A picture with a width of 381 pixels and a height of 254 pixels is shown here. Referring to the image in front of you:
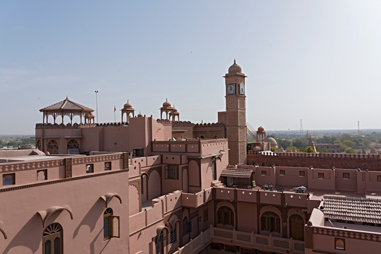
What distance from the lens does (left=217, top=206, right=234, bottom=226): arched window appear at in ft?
79.1

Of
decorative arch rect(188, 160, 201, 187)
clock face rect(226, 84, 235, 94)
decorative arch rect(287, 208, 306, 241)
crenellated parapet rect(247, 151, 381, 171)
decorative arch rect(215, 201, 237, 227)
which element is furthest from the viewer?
clock face rect(226, 84, 235, 94)

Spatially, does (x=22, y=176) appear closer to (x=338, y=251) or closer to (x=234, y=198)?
(x=338, y=251)

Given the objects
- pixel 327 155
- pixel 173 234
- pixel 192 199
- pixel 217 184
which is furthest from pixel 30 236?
pixel 327 155

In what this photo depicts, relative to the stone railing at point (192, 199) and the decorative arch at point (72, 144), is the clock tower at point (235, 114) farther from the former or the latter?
the decorative arch at point (72, 144)

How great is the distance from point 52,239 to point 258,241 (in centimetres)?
1552

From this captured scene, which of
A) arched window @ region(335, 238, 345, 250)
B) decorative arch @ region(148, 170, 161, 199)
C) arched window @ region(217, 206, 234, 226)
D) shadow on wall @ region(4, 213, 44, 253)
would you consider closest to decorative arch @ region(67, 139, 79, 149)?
decorative arch @ region(148, 170, 161, 199)

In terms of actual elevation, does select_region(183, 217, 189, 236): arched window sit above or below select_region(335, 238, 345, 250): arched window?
below

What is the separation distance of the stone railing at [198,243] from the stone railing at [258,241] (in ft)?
1.97

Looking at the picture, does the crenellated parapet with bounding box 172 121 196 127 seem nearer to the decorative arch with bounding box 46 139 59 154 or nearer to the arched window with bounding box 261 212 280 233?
the decorative arch with bounding box 46 139 59 154

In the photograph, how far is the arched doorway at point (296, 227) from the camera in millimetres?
21625

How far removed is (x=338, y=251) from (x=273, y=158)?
76.6 feet

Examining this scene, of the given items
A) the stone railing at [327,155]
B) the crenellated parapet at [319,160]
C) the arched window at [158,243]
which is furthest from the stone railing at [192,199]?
the stone railing at [327,155]

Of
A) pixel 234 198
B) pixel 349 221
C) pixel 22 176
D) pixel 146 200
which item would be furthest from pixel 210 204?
pixel 22 176

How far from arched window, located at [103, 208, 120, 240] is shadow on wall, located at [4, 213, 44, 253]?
3.41 metres
